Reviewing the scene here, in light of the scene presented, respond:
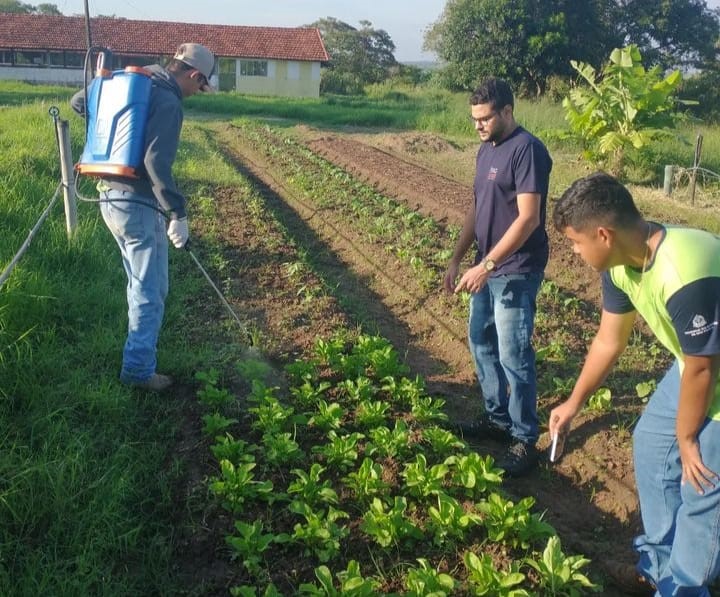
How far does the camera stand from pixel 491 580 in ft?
8.98

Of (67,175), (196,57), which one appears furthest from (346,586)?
(67,175)

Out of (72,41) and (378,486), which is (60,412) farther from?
(72,41)

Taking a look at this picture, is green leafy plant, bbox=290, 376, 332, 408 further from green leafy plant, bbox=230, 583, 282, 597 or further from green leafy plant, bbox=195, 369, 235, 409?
green leafy plant, bbox=230, 583, 282, 597

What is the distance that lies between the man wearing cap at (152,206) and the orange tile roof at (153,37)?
121 feet

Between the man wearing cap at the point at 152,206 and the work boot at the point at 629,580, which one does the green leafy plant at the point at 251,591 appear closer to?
the work boot at the point at 629,580

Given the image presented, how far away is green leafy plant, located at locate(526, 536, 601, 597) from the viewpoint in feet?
9.18

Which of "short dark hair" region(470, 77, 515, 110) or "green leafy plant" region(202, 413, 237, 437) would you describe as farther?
"green leafy plant" region(202, 413, 237, 437)

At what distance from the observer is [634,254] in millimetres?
2445

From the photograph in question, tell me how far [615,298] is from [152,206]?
288cm

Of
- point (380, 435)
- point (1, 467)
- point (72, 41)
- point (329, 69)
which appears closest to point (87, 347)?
point (1, 467)

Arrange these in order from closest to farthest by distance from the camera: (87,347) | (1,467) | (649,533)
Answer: (649,533), (1,467), (87,347)

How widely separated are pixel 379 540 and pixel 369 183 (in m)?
9.73

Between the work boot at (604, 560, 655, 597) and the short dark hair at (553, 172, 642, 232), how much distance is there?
5.41 ft

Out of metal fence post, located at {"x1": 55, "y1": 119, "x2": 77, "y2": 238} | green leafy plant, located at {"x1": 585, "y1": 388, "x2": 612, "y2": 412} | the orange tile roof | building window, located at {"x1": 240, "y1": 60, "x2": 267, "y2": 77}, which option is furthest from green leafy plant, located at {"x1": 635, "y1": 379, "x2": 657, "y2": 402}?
building window, located at {"x1": 240, "y1": 60, "x2": 267, "y2": 77}
